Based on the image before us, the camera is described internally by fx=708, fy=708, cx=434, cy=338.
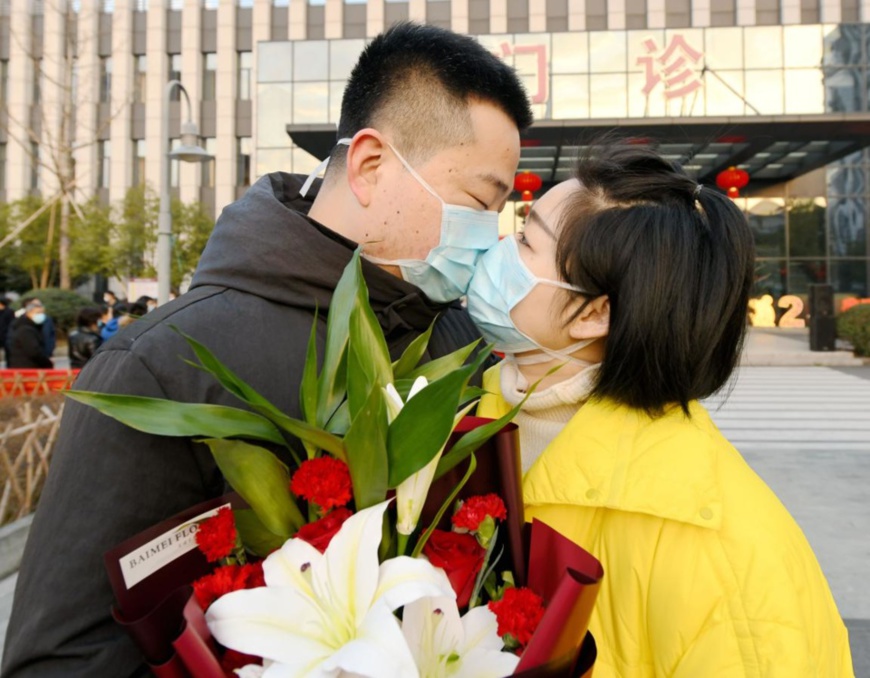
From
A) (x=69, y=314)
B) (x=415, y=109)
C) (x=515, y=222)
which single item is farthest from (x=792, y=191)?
(x=415, y=109)

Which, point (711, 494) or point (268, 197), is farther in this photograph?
point (268, 197)

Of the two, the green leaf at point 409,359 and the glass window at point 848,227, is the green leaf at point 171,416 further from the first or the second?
the glass window at point 848,227

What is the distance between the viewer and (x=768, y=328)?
19984 millimetres

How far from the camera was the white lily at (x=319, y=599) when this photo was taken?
689mm

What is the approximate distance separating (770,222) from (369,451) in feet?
77.2

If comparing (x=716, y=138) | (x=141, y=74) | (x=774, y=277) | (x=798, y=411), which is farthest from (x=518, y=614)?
(x=141, y=74)

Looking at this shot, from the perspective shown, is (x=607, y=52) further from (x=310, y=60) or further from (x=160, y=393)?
(x=160, y=393)

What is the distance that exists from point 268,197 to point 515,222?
62.1 ft

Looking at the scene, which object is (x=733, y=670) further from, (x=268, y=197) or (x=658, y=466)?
(x=268, y=197)

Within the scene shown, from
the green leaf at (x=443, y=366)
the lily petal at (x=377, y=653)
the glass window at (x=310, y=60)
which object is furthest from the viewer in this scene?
the glass window at (x=310, y=60)

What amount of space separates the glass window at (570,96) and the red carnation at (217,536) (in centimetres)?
1939

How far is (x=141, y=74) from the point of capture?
31344 millimetres

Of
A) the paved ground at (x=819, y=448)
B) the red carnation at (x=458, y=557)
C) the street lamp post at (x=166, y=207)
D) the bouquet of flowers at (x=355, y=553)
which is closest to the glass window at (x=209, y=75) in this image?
the street lamp post at (x=166, y=207)

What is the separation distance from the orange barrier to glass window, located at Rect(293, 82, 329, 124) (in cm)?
1366
